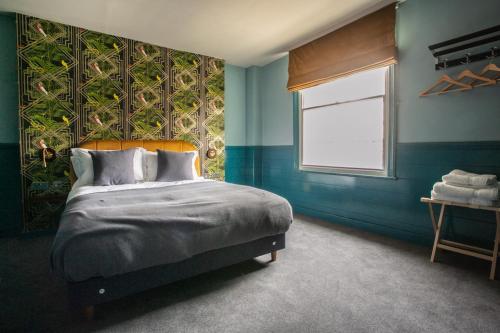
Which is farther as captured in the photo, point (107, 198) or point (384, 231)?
point (384, 231)

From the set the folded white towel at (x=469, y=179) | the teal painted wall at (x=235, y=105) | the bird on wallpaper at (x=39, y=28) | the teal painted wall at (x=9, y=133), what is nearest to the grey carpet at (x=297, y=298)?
the folded white towel at (x=469, y=179)

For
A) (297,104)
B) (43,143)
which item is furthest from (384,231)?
(43,143)

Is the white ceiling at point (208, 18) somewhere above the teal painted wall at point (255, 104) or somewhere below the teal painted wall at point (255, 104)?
above

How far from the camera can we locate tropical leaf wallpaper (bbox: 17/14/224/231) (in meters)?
3.25

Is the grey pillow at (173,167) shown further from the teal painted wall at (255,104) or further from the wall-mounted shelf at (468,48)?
the wall-mounted shelf at (468,48)

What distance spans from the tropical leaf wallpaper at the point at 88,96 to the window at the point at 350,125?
1.87 meters

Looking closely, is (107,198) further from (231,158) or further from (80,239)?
(231,158)

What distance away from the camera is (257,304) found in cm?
177

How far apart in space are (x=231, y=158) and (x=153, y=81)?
1.96 meters

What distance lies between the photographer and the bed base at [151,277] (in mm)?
1527

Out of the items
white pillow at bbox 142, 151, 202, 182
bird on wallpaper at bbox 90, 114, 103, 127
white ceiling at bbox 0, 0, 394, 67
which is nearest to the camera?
white ceiling at bbox 0, 0, 394, 67

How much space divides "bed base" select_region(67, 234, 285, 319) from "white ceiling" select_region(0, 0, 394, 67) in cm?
261

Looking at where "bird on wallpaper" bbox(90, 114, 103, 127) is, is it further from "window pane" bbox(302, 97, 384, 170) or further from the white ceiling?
"window pane" bbox(302, 97, 384, 170)

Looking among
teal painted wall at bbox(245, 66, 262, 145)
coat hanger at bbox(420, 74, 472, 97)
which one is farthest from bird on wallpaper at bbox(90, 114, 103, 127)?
coat hanger at bbox(420, 74, 472, 97)
